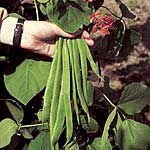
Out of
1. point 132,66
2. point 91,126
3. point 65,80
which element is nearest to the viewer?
point 65,80

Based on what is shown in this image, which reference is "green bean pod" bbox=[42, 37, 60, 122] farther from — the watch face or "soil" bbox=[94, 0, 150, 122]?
"soil" bbox=[94, 0, 150, 122]

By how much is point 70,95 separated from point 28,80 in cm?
17

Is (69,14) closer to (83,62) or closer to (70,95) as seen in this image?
(83,62)

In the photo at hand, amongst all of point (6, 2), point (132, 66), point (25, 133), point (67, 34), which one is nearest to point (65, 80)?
point (67, 34)

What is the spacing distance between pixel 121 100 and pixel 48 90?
13.3 inches

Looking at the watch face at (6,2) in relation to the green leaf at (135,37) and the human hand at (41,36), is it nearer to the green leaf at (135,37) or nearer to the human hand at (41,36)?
the human hand at (41,36)

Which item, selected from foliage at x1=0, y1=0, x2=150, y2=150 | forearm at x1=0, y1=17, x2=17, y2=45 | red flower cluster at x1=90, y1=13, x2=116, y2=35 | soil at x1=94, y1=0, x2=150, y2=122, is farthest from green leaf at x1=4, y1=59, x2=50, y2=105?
soil at x1=94, y1=0, x2=150, y2=122

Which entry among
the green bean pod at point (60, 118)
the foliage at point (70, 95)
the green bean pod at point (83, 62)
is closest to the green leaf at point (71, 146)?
the foliage at point (70, 95)

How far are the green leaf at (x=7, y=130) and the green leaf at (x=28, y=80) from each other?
126 millimetres

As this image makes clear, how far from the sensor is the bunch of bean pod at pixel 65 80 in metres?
1.31

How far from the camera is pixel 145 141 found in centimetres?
153

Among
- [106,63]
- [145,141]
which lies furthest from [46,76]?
[106,63]

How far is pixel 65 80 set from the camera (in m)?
1.31

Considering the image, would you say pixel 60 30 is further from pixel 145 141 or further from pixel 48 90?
pixel 145 141
